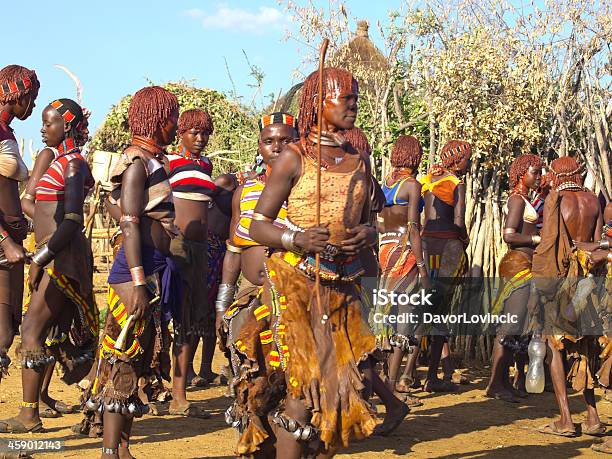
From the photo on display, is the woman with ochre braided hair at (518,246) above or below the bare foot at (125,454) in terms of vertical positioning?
above

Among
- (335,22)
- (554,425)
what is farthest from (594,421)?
(335,22)

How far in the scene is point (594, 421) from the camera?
6.98 m

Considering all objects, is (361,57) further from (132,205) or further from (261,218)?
(261,218)

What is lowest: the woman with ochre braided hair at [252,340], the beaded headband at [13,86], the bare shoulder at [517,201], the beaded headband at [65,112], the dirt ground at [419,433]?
the dirt ground at [419,433]

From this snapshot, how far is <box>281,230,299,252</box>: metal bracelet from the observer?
440cm

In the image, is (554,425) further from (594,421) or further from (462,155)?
(462,155)

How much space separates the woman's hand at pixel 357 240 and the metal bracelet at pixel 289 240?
0.76 feet

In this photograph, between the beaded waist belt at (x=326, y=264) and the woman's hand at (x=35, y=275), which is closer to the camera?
the beaded waist belt at (x=326, y=264)

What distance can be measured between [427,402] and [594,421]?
175 centimetres

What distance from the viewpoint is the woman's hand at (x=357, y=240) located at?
14.6ft

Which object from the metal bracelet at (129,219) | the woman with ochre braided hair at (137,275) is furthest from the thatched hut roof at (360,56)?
the metal bracelet at (129,219)

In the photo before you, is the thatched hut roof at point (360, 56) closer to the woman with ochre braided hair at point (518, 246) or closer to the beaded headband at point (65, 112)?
the woman with ochre braided hair at point (518, 246)

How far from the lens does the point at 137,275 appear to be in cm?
506

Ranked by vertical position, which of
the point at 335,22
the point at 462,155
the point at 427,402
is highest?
the point at 335,22
